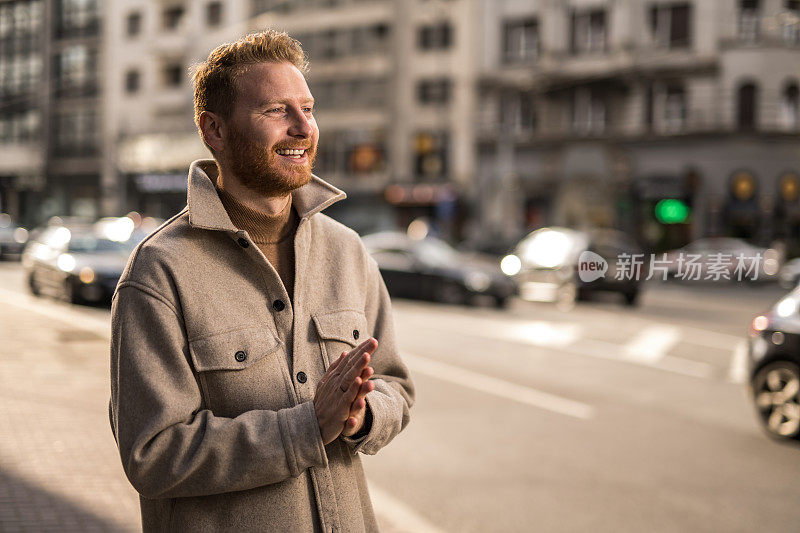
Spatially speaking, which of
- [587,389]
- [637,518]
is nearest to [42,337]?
[587,389]

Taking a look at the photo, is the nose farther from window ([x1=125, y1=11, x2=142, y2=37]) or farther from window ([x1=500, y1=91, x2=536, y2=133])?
window ([x1=500, y1=91, x2=536, y2=133])

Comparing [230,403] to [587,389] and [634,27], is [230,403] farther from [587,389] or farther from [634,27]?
[634,27]

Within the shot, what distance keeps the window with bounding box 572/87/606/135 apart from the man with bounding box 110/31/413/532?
40141mm

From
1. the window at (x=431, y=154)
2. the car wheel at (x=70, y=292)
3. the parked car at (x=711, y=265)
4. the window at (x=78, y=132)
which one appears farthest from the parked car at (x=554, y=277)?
the window at (x=78, y=132)

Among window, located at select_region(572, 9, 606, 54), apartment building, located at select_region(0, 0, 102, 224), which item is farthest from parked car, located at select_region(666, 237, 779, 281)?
window, located at select_region(572, 9, 606, 54)

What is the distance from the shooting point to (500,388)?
10641mm

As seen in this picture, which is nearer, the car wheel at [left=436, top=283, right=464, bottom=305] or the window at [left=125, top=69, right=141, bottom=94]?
the car wheel at [left=436, top=283, right=464, bottom=305]

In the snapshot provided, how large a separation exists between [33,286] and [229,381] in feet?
60.3

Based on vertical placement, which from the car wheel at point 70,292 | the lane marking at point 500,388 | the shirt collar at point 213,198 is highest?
the shirt collar at point 213,198

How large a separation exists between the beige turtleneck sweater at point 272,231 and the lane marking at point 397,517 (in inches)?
132

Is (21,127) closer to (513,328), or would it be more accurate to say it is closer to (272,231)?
(513,328)

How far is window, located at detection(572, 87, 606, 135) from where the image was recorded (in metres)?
41.0

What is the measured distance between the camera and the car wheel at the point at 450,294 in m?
20.6

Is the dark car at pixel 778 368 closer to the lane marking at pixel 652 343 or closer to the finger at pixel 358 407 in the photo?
the lane marking at pixel 652 343
